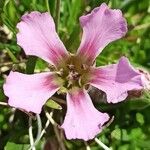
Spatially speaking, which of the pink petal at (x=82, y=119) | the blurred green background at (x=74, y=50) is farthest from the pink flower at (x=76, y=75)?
the blurred green background at (x=74, y=50)

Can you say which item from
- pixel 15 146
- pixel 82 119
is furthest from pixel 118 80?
pixel 15 146

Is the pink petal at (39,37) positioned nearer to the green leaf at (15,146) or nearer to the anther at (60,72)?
the anther at (60,72)

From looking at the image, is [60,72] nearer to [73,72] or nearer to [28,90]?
[73,72]

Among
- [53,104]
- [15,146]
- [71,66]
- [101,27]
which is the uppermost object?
[101,27]

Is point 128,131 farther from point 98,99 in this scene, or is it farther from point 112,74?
point 112,74

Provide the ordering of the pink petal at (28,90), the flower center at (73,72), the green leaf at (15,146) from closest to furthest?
the pink petal at (28,90)
the flower center at (73,72)
the green leaf at (15,146)
